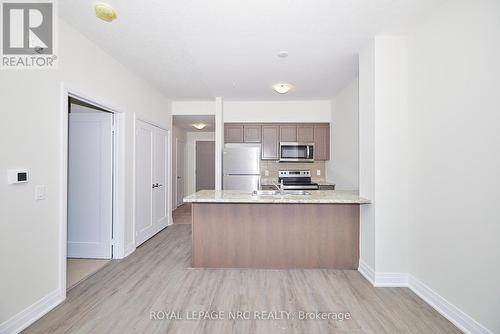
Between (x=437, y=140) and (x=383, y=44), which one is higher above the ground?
(x=383, y=44)

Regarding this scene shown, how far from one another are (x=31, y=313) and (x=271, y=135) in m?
4.37

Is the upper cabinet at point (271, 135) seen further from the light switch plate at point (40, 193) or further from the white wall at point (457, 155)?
the light switch plate at point (40, 193)

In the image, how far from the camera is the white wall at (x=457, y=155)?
1732mm

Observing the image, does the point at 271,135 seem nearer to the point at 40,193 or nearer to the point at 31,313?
the point at 40,193

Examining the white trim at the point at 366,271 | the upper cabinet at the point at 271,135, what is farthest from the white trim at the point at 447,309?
the upper cabinet at the point at 271,135

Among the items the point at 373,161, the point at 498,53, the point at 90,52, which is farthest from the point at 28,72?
the point at 498,53

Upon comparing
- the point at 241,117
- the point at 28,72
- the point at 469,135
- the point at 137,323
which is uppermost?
the point at 241,117

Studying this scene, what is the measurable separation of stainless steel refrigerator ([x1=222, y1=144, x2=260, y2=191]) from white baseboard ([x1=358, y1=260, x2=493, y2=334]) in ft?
7.96

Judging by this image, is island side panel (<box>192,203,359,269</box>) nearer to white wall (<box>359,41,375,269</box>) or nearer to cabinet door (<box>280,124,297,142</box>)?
white wall (<box>359,41,375,269</box>)

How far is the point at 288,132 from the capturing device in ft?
17.5

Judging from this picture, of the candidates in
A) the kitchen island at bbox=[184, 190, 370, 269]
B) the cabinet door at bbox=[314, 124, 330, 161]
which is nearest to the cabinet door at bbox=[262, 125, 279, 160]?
the cabinet door at bbox=[314, 124, 330, 161]

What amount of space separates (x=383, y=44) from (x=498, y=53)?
1143 millimetres

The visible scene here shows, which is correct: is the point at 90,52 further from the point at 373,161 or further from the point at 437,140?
the point at 437,140

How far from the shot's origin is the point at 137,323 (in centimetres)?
201
